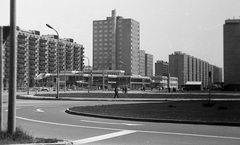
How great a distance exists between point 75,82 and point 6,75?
528 feet

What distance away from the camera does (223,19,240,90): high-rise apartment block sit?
362 feet

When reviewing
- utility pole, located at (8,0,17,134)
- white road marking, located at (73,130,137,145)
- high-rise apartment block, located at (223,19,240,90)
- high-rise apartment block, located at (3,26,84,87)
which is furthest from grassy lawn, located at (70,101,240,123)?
high-rise apartment block, located at (3,26,84,87)

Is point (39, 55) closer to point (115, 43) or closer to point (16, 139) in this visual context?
point (115, 43)

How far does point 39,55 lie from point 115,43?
154 feet

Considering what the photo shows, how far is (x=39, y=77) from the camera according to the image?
15650cm

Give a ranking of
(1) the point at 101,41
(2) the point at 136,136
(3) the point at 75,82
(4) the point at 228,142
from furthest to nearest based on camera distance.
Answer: (1) the point at 101,41 → (3) the point at 75,82 → (2) the point at 136,136 → (4) the point at 228,142

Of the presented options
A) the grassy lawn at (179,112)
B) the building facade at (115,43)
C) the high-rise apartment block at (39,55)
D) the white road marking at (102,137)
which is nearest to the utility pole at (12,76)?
the white road marking at (102,137)

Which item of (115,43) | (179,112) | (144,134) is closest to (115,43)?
(115,43)

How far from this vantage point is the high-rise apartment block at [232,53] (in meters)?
110

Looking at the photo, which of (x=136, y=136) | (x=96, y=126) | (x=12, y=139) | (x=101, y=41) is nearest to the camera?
(x=12, y=139)

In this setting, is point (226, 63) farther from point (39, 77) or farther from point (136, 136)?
point (136, 136)

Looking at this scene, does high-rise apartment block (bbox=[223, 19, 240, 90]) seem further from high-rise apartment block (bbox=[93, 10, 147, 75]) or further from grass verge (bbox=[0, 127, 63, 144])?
grass verge (bbox=[0, 127, 63, 144])

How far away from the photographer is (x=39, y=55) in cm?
16512

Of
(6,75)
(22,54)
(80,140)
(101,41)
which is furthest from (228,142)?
(101,41)
